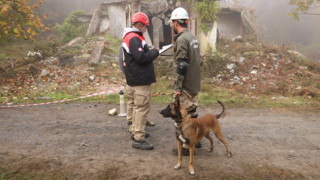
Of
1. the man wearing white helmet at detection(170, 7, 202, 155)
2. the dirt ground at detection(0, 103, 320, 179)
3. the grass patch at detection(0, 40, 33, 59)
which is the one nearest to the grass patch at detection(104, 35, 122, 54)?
the grass patch at detection(0, 40, 33, 59)

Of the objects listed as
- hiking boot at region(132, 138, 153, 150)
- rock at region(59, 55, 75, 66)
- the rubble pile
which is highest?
rock at region(59, 55, 75, 66)

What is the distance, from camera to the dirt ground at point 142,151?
12.5 feet

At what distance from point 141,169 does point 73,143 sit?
1.74 meters

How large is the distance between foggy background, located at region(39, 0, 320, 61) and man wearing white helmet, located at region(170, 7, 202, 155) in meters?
21.8

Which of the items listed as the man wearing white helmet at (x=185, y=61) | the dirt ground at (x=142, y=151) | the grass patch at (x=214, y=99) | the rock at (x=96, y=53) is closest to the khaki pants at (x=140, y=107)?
the dirt ground at (x=142, y=151)

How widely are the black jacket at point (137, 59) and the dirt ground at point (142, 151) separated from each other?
4.39 ft

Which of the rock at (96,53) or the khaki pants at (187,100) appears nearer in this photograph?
the khaki pants at (187,100)

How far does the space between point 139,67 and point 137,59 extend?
0.21 metres

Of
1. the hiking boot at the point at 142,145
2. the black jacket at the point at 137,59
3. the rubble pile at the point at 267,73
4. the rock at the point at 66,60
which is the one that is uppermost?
the black jacket at the point at 137,59

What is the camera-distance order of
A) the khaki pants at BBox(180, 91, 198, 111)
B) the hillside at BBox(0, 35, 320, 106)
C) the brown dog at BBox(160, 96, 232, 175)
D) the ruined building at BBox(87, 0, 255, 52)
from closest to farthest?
the brown dog at BBox(160, 96, 232, 175), the khaki pants at BBox(180, 91, 198, 111), the hillside at BBox(0, 35, 320, 106), the ruined building at BBox(87, 0, 255, 52)

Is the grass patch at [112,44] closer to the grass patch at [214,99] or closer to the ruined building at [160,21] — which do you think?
the ruined building at [160,21]

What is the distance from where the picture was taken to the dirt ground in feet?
12.5

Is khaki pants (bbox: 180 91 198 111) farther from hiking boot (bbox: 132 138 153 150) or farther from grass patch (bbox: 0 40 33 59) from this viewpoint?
grass patch (bbox: 0 40 33 59)

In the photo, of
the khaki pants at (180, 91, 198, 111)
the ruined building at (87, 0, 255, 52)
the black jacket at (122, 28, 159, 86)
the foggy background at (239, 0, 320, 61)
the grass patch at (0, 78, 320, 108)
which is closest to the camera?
the black jacket at (122, 28, 159, 86)
